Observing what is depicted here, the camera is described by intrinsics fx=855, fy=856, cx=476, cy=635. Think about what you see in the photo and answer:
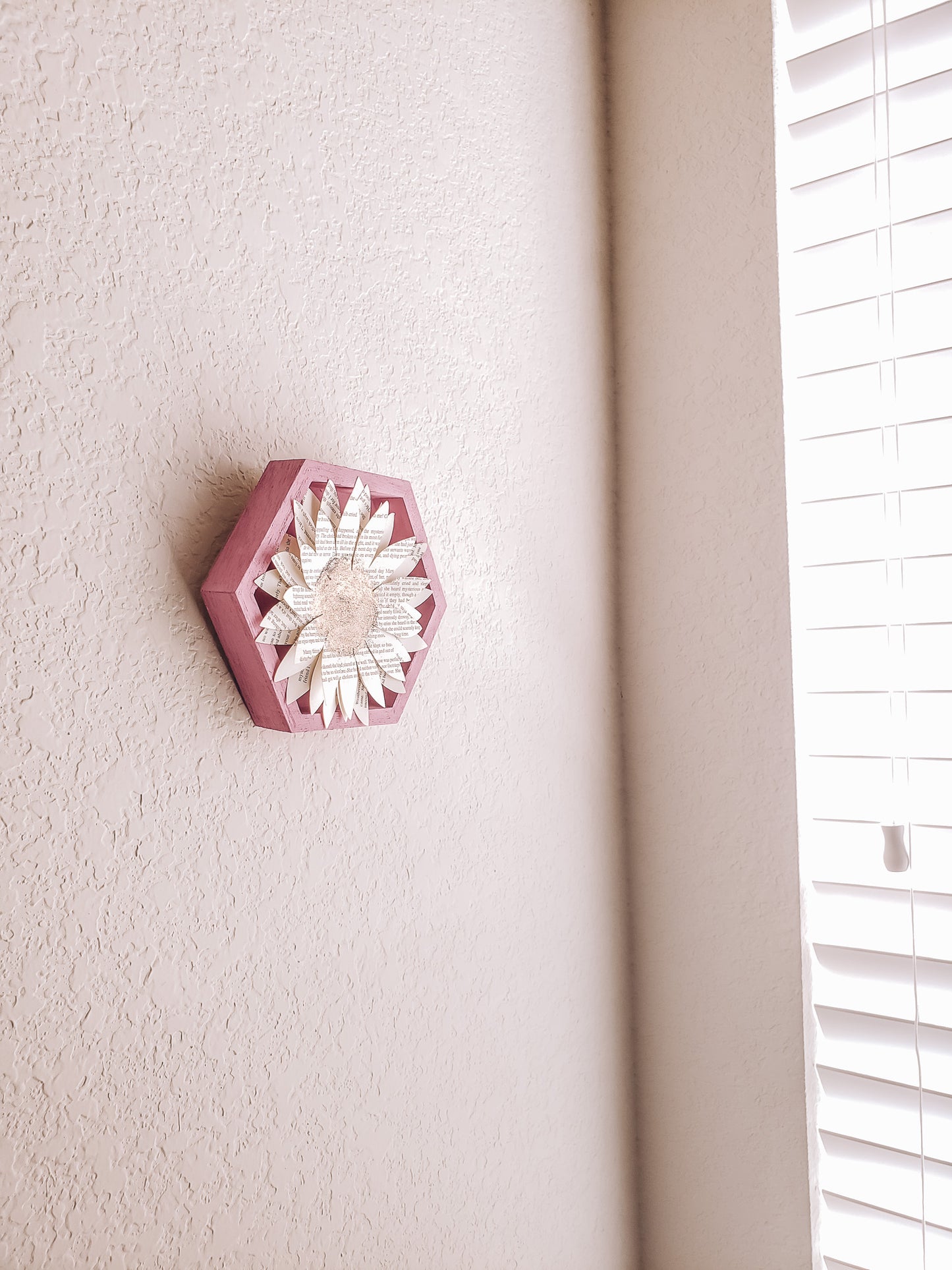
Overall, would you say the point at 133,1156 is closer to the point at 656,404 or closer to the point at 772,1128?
the point at 772,1128

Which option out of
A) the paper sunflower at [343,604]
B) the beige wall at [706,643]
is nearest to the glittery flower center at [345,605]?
the paper sunflower at [343,604]

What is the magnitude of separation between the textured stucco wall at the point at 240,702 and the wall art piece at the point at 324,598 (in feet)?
0.15

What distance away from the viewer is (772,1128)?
45.1 inches

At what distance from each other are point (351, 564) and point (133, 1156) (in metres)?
0.49

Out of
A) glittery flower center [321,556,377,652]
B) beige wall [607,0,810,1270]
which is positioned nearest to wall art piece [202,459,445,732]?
glittery flower center [321,556,377,652]

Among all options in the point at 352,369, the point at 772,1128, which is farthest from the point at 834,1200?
the point at 352,369

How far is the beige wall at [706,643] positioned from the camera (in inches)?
45.1

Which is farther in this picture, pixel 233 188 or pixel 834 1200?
pixel 834 1200

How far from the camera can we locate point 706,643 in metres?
1.21

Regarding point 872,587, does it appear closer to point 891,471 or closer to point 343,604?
point 891,471

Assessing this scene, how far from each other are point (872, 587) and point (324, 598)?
2.45 ft

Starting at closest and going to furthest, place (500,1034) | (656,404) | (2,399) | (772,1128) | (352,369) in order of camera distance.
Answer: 1. (2,399)
2. (352,369)
3. (500,1034)
4. (772,1128)
5. (656,404)

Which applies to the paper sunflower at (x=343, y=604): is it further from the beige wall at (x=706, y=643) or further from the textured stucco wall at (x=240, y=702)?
the beige wall at (x=706, y=643)

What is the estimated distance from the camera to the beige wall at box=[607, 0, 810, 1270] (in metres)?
1.15
